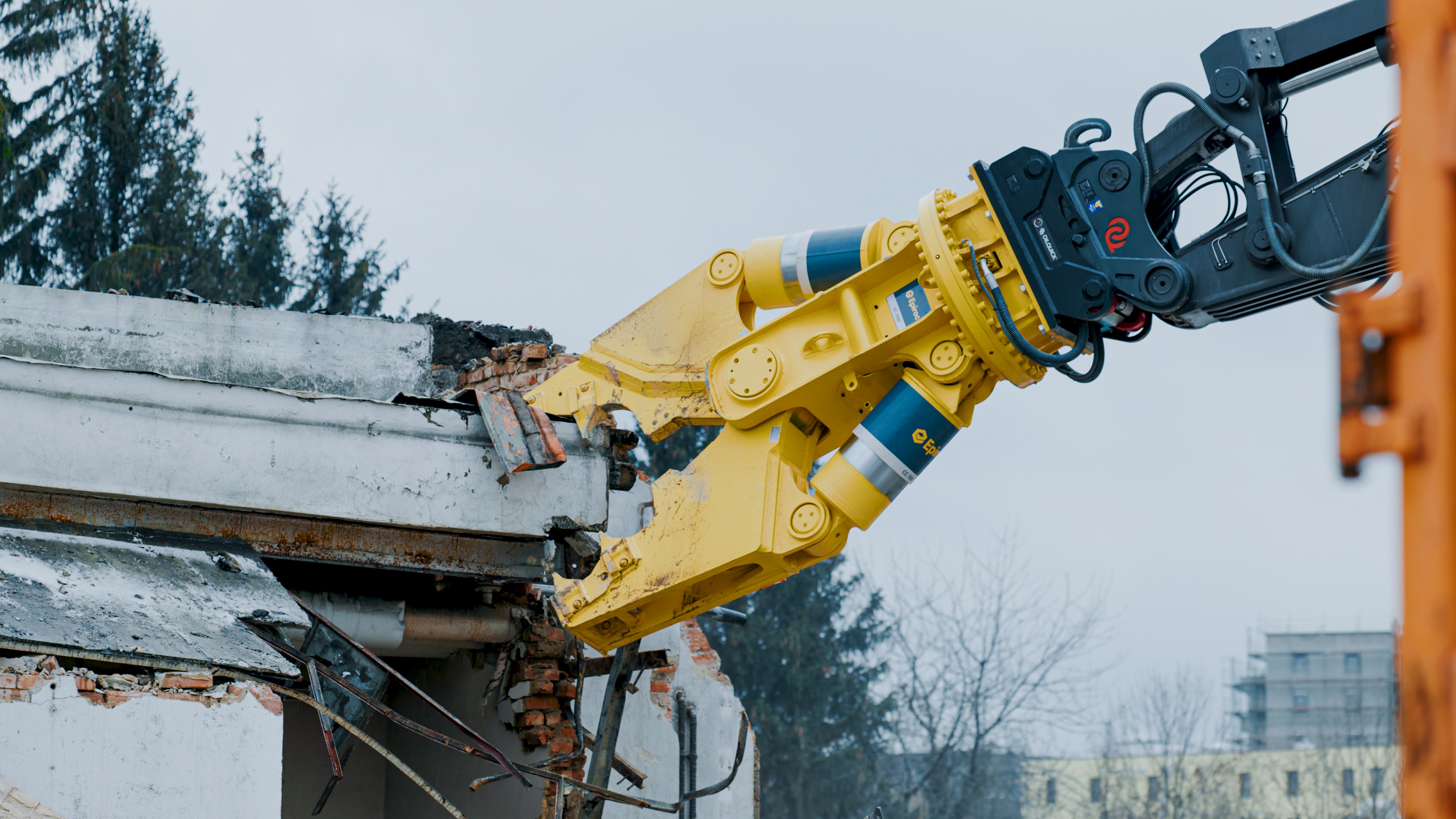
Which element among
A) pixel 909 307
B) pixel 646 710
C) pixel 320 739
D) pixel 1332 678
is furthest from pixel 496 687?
pixel 1332 678

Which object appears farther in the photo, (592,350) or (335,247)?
(335,247)

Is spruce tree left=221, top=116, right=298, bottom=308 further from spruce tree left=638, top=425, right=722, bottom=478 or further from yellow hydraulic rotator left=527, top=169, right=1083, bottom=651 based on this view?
yellow hydraulic rotator left=527, top=169, right=1083, bottom=651

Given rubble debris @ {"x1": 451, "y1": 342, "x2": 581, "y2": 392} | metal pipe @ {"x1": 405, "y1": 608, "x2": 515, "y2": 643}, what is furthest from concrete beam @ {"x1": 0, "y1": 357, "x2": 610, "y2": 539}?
rubble debris @ {"x1": 451, "y1": 342, "x2": 581, "y2": 392}

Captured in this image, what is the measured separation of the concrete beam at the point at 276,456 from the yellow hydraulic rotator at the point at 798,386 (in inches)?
25.4

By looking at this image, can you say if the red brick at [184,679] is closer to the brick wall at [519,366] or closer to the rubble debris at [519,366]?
the rubble debris at [519,366]

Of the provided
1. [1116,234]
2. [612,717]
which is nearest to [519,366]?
[612,717]

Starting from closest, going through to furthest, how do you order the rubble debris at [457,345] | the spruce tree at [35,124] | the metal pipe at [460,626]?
1. the metal pipe at [460,626]
2. the rubble debris at [457,345]
3. the spruce tree at [35,124]

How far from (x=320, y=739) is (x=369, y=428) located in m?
4.39

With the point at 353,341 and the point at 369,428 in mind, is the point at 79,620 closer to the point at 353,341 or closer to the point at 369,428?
the point at 369,428

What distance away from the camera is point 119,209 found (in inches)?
1072

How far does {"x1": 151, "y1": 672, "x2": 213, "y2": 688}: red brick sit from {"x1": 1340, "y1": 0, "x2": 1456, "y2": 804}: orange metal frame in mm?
4894

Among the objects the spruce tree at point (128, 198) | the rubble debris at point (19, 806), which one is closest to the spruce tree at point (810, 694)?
the spruce tree at point (128, 198)

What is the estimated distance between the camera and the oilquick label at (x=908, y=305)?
20.9 ft

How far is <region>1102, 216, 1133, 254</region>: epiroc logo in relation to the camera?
5984mm
